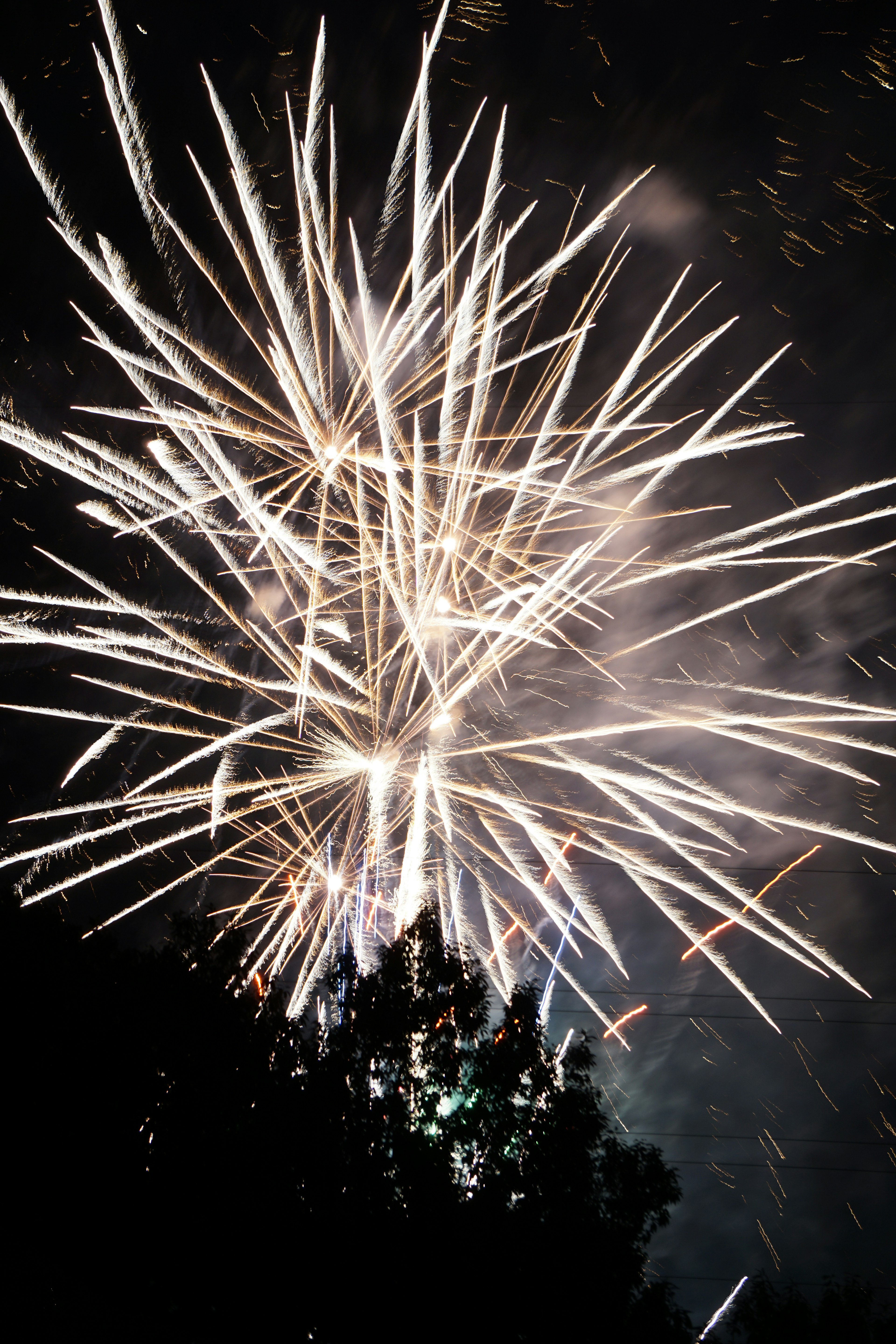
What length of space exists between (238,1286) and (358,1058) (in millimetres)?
2749

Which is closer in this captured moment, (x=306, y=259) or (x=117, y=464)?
(x=306, y=259)

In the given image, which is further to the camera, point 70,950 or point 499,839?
point 499,839

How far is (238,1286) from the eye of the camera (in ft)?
26.1

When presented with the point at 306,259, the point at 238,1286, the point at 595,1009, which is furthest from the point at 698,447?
the point at 238,1286

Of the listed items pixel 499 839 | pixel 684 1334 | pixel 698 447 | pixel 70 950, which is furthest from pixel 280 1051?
pixel 698 447

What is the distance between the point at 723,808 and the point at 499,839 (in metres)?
3.47

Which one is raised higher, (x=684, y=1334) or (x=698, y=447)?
(x=698, y=447)

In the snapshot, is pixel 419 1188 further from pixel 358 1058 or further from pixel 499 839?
pixel 499 839

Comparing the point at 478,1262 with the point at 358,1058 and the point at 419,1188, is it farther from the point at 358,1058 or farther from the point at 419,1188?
the point at 358,1058

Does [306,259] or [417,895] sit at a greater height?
[306,259]

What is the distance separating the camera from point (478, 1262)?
840cm

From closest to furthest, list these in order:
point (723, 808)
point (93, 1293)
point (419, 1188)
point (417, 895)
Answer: point (93, 1293) < point (419, 1188) < point (723, 808) < point (417, 895)

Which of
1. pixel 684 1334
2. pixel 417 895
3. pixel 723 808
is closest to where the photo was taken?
pixel 684 1334

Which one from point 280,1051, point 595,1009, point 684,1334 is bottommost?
point 684,1334
